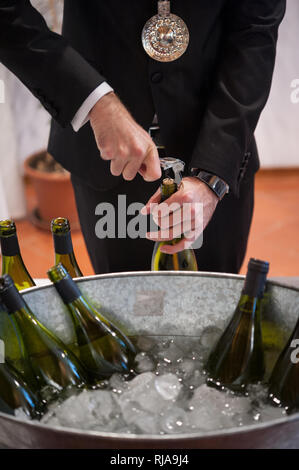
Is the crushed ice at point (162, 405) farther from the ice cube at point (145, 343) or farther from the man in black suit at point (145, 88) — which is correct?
the man in black suit at point (145, 88)

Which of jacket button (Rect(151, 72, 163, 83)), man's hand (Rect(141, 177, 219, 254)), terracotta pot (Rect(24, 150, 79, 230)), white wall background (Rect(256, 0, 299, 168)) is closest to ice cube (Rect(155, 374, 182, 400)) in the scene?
man's hand (Rect(141, 177, 219, 254))

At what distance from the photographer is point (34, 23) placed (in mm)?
887

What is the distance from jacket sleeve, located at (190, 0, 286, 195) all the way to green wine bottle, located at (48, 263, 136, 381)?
0.44 m

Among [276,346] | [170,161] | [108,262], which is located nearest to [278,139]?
[108,262]

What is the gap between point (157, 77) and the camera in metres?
1.08

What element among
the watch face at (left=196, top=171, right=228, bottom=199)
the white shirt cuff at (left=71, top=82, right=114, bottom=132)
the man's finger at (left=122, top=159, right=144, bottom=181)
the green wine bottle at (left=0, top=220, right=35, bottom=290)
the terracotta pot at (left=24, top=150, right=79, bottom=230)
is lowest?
the terracotta pot at (left=24, top=150, right=79, bottom=230)

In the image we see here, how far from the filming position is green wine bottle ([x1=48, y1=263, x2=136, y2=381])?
0.70 m

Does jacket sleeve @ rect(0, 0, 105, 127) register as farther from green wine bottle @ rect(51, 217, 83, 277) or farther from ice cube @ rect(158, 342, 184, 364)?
ice cube @ rect(158, 342, 184, 364)

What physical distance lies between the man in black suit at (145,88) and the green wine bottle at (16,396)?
1.19 feet

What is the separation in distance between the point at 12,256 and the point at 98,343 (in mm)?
241

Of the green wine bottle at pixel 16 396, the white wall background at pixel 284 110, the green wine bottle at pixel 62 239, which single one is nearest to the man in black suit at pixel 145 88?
the green wine bottle at pixel 62 239

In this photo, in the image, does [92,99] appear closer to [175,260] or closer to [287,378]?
[175,260]

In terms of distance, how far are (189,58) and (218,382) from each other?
0.74 m

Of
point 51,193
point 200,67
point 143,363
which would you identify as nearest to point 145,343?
point 143,363
